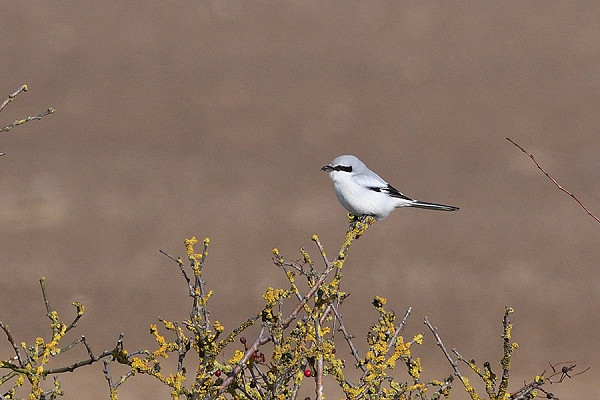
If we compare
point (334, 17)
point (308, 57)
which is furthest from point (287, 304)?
point (334, 17)

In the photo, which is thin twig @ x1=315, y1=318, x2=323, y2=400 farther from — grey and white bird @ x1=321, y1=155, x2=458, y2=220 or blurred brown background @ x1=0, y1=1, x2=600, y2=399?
blurred brown background @ x1=0, y1=1, x2=600, y2=399

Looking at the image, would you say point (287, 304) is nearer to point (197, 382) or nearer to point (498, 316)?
point (498, 316)

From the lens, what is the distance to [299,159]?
1767 cm

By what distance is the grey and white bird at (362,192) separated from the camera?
16.8 feet

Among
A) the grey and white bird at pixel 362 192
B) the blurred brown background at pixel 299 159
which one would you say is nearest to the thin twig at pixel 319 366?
the grey and white bird at pixel 362 192

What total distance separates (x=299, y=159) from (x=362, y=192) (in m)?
12.6

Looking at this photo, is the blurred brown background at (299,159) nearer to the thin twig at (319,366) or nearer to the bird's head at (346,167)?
the bird's head at (346,167)

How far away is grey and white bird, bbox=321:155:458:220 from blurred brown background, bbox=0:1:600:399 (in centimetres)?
640

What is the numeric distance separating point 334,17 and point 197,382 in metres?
19.8

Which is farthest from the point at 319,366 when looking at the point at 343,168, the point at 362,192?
the point at 343,168

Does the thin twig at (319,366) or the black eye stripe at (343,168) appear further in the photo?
the black eye stripe at (343,168)

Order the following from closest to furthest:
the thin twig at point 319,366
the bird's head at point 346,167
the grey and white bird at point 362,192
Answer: the thin twig at point 319,366 < the grey and white bird at point 362,192 < the bird's head at point 346,167

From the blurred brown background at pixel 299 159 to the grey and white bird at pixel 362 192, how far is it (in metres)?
6.40

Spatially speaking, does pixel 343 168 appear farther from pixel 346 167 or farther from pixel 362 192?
pixel 362 192
